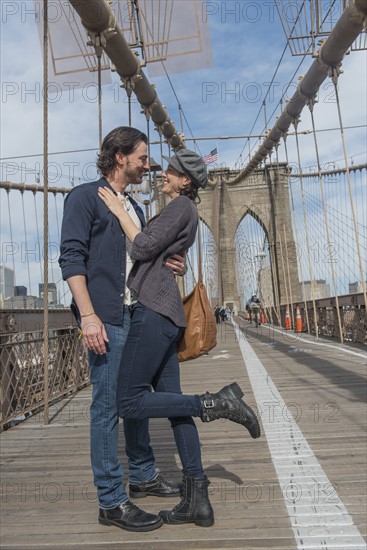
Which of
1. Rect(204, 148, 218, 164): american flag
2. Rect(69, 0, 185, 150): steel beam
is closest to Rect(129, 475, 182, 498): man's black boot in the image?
Rect(69, 0, 185, 150): steel beam

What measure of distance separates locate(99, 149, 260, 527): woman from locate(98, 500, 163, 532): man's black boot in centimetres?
6

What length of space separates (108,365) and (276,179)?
32971 mm

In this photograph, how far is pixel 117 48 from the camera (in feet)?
17.4

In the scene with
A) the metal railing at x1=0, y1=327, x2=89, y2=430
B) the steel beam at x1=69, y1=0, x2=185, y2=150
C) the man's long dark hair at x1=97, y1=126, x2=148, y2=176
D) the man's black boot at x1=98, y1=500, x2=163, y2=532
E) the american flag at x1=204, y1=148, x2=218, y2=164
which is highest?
the american flag at x1=204, y1=148, x2=218, y2=164

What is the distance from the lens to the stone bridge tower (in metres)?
32.4

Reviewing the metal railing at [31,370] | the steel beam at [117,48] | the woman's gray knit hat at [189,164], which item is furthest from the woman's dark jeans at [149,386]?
the steel beam at [117,48]

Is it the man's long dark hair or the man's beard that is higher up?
the man's long dark hair

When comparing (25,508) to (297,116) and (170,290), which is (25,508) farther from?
(297,116)

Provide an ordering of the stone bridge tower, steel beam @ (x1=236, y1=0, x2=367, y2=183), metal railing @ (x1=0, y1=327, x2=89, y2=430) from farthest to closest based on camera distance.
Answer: the stone bridge tower → steel beam @ (x1=236, y1=0, x2=367, y2=183) → metal railing @ (x1=0, y1=327, x2=89, y2=430)

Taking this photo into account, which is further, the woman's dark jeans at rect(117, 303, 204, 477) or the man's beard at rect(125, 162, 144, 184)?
the man's beard at rect(125, 162, 144, 184)

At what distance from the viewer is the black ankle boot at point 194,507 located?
63.3 inches

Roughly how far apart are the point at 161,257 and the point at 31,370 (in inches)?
166

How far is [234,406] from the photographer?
168 centimetres

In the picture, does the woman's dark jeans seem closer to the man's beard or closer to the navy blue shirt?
the navy blue shirt
